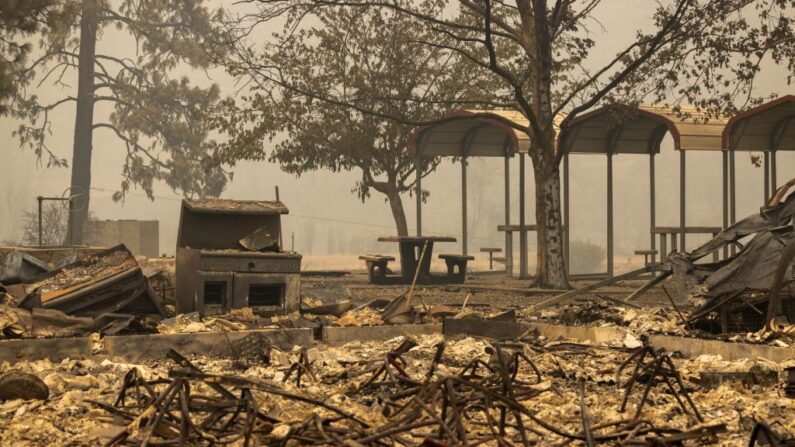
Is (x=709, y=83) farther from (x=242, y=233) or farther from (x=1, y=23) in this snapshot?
(x=1, y=23)

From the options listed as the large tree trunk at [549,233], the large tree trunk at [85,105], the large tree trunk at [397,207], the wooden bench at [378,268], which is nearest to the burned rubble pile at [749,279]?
the large tree trunk at [549,233]

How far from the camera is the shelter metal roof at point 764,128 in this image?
23.1m

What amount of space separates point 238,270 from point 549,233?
34.2 ft

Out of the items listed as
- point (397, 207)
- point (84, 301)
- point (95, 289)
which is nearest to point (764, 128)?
point (397, 207)

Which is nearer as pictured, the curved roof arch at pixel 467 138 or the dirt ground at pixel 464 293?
the dirt ground at pixel 464 293

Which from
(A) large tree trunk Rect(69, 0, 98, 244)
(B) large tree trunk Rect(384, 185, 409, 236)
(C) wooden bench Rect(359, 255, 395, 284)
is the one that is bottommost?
(C) wooden bench Rect(359, 255, 395, 284)

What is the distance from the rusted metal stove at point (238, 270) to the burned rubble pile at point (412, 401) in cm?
279

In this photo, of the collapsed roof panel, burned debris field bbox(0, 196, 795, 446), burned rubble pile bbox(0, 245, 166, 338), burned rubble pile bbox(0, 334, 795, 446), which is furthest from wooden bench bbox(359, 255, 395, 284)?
burned rubble pile bbox(0, 334, 795, 446)

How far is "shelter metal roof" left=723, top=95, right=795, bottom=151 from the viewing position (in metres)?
23.1

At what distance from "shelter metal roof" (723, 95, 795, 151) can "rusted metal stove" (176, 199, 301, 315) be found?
12.5m

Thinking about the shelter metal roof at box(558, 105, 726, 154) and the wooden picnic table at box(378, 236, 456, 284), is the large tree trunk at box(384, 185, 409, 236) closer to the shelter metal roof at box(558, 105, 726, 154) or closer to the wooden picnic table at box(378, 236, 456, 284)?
the shelter metal roof at box(558, 105, 726, 154)

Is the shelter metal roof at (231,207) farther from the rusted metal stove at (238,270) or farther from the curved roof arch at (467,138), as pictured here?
the curved roof arch at (467,138)

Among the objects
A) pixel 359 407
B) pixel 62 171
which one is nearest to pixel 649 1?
pixel 62 171

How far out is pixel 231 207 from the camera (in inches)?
556
